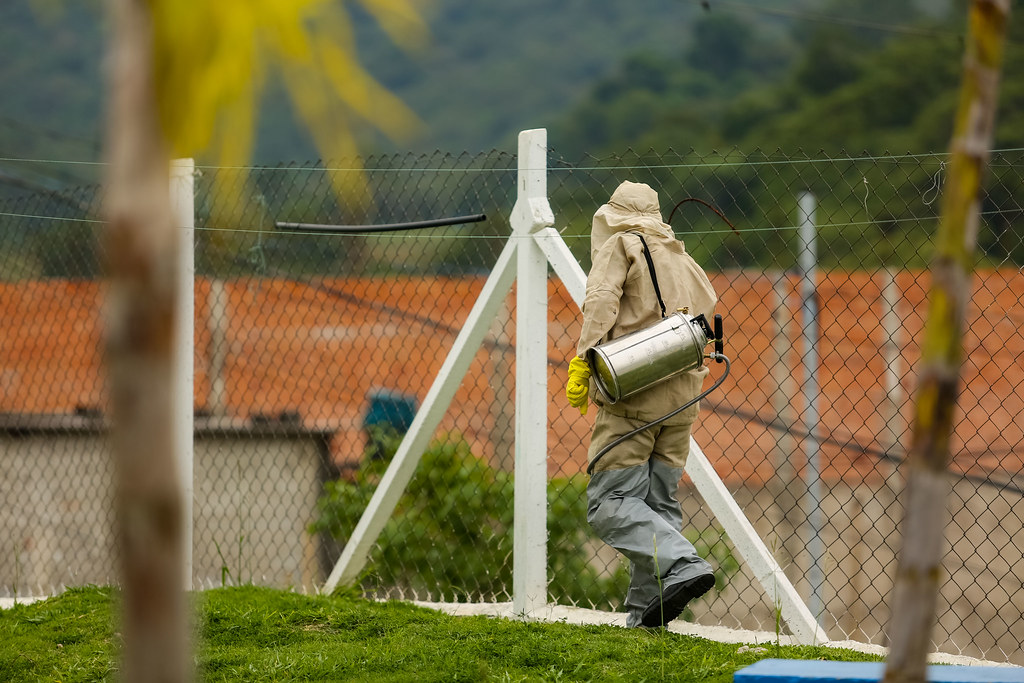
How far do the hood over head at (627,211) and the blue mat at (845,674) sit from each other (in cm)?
165

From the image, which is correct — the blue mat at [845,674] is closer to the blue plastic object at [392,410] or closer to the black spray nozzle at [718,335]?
the black spray nozzle at [718,335]

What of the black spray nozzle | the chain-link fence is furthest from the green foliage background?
the black spray nozzle

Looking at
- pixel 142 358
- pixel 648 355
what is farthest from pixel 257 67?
pixel 648 355

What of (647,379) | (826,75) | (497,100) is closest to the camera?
(647,379)

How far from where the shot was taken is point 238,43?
1.40m

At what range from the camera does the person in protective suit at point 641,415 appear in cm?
349

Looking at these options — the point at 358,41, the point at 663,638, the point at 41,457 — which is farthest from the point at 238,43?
the point at 41,457

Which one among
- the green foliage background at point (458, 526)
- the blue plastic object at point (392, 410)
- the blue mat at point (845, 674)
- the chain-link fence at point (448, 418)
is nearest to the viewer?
the blue mat at point (845, 674)

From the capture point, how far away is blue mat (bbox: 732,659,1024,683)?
237cm

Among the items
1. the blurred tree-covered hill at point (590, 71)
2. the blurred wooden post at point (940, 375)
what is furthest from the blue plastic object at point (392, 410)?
the blurred tree-covered hill at point (590, 71)

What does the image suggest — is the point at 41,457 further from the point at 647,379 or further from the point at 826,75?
the point at 826,75

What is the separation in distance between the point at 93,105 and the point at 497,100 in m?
29.3

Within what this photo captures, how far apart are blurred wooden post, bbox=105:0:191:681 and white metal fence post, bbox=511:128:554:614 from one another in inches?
103

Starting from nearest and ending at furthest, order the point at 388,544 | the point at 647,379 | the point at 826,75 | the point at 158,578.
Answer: the point at 158,578
the point at 647,379
the point at 388,544
the point at 826,75
